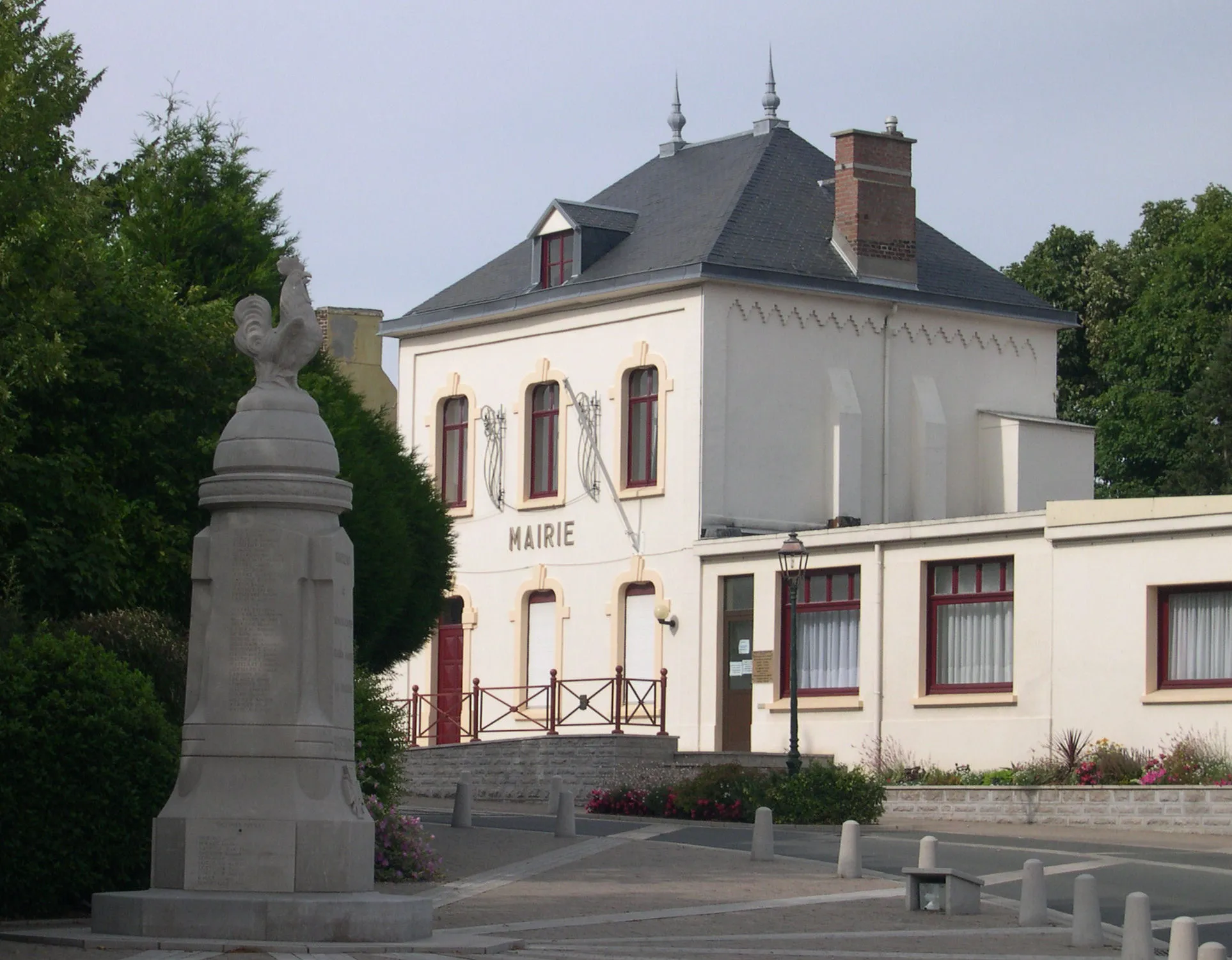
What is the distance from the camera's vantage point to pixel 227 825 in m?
15.4

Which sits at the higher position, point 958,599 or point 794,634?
point 958,599

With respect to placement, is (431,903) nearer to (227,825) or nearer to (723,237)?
(227,825)

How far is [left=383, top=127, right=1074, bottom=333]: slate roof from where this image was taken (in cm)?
3897

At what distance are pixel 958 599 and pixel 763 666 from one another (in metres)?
3.95

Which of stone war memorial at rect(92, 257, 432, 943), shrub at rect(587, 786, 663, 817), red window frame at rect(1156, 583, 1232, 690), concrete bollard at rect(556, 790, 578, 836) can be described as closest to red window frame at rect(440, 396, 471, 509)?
shrub at rect(587, 786, 663, 817)

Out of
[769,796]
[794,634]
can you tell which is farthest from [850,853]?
[794,634]

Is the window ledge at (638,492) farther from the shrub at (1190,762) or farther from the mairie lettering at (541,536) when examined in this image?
the shrub at (1190,762)

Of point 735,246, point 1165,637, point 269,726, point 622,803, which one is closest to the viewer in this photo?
point 269,726

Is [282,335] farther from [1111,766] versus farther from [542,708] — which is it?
[542,708]

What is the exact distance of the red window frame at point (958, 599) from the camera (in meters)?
33.2

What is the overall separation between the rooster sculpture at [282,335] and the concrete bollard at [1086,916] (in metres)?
6.80

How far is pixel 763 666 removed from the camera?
3647cm

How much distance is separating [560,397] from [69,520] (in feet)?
67.3

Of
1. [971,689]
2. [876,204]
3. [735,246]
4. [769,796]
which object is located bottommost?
[769,796]
